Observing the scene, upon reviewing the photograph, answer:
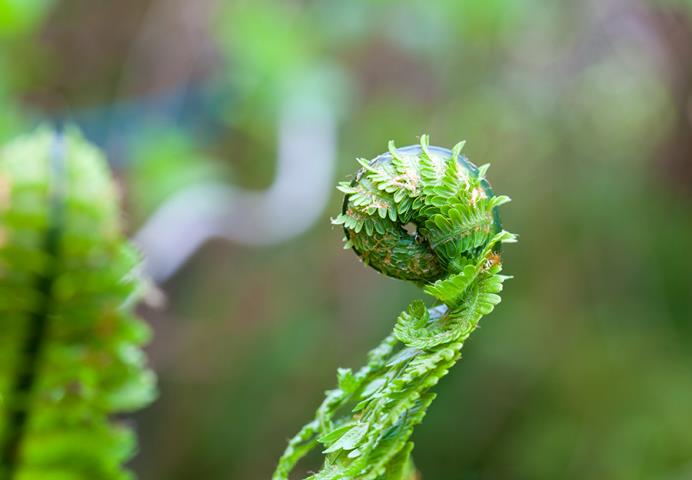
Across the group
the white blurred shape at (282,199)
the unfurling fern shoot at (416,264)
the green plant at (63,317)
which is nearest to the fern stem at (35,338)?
the green plant at (63,317)

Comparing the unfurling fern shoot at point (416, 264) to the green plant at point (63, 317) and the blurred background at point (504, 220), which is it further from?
the blurred background at point (504, 220)

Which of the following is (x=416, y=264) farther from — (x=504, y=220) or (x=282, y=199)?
(x=504, y=220)

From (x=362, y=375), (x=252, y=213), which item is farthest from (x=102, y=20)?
(x=362, y=375)

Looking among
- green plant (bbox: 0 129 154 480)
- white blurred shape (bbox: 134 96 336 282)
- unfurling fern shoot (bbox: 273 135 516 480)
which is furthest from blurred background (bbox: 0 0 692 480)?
unfurling fern shoot (bbox: 273 135 516 480)

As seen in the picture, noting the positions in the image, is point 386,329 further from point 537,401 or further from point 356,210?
point 356,210

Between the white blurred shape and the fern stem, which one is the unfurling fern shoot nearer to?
the fern stem
